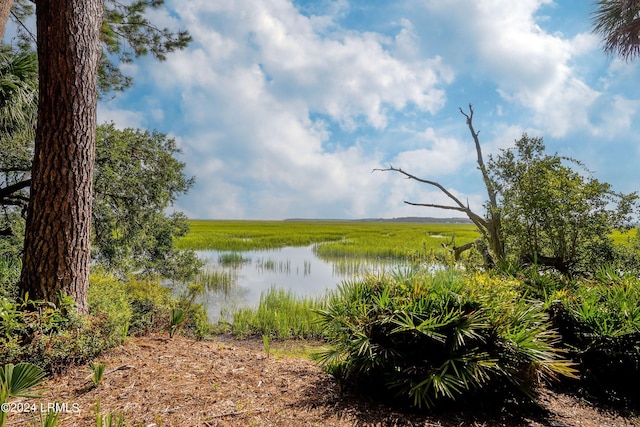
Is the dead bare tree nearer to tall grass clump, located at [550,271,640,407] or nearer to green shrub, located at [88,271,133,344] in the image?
tall grass clump, located at [550,271,640,407]

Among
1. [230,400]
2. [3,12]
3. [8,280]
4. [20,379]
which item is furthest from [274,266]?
[230,400]

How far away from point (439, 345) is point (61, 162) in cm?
497

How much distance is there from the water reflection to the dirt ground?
20.3 ft


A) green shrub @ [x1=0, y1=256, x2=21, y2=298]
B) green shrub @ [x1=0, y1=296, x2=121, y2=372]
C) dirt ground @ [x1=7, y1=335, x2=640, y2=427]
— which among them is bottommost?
dirt ground @ [x1=7, y1=335, x2=640, y2=427]

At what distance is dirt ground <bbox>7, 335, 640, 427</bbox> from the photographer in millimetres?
2977

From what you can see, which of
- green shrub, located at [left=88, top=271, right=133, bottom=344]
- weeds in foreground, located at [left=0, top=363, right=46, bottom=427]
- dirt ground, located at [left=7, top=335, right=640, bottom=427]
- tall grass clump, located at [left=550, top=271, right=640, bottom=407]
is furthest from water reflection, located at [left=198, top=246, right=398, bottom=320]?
weeds in foreground, located at [left=0, top=363, right=46, bottom=427]

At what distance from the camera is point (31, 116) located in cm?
667

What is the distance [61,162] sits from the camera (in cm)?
439

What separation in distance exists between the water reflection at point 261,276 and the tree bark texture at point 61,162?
643 centimetres

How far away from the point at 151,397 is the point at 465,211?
7.35 metres

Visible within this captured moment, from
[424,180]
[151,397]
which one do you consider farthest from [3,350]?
[424,180]

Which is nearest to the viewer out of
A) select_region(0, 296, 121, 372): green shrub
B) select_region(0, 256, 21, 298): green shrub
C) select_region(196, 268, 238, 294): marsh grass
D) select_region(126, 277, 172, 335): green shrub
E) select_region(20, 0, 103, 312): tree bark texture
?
select_region(0, 296, 121, 372): green shrub

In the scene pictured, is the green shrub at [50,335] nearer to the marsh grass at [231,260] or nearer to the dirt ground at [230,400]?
the dirt ground at [230,400]

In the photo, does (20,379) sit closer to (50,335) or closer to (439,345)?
(50,335)
